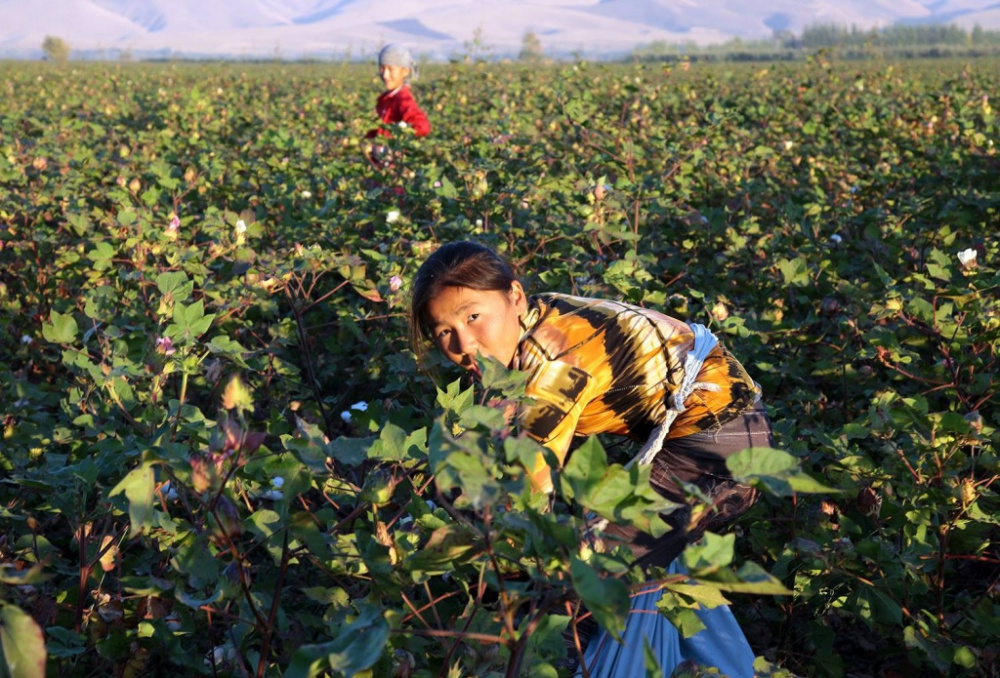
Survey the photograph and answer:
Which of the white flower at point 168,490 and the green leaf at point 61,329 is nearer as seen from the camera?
the white flower at point 168,490

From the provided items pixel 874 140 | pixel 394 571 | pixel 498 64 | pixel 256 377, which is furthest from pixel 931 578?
pixel 498 64

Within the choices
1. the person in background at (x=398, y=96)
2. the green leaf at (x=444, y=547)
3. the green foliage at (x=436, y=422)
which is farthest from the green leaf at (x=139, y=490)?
the person in background at (x=398, y=96)

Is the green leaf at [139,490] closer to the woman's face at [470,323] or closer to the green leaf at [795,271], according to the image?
the woman's face at [470,323]

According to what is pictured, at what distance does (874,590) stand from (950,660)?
0.16 metres

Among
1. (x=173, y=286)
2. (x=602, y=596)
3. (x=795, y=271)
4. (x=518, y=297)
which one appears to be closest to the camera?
(x=602, y=596)

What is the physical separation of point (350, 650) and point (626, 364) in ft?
4.01

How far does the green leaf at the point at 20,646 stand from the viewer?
845 mm

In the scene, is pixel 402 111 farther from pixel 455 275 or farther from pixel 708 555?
pixel 708 555

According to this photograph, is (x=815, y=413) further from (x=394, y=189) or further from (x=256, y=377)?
(x=394, y=189)

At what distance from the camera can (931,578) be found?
75.6 inches

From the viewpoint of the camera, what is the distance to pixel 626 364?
1.97 metres

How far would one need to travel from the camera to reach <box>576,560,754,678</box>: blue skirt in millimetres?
1761

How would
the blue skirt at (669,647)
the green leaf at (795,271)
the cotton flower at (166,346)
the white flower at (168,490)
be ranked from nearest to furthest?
the white flower at (168,490)
the blue skirt at (669,647)
the cotton flower at (166,346)
the green leaf at (795,271)

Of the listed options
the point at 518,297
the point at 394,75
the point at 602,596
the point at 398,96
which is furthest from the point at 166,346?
the point at 394,75
